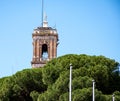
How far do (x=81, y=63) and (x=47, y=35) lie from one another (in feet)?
111

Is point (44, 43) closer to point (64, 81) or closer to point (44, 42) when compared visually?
point (44, 42)

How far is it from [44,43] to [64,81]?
124 feet

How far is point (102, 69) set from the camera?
5138 centimetres

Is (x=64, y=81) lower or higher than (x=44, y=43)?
lower

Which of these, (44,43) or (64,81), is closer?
(64,81)

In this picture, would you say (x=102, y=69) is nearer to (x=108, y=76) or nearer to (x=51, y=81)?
(x=108, y=76)

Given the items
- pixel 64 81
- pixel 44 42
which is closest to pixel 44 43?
pixel 44 42

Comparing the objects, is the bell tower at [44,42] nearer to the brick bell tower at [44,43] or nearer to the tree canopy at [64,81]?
the brick bell tower at [44,43]

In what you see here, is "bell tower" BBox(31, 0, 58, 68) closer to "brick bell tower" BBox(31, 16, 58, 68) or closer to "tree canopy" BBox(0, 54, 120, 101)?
"brick bell tower" BBox(31, 16, 58, 68)

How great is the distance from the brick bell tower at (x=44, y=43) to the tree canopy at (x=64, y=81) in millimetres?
25016

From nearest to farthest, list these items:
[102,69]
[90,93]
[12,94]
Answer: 1. [90,93]
2. [102,69]
3. [12,94]

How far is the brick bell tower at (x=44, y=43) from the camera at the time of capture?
8506 cm

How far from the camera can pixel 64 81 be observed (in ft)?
161

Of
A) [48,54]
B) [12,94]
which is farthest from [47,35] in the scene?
[12,94]
